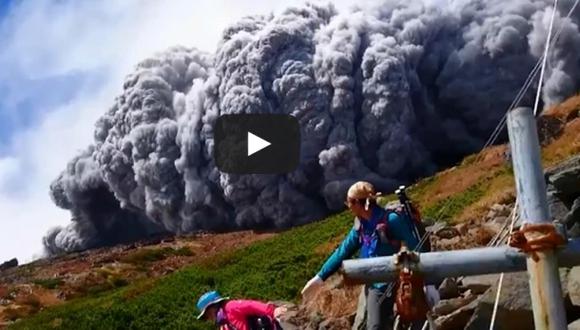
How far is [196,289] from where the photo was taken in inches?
1047

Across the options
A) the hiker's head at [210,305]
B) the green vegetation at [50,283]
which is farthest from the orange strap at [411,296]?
the green vegetation at [50,283]

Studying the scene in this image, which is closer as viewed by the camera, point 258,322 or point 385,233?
point 385,233

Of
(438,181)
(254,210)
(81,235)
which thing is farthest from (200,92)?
(438,181)

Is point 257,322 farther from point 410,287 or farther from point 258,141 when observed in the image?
point 258,141

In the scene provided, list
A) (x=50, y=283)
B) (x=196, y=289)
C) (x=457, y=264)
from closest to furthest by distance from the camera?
1. (x=457, y=264)
2. (x=196, y=289)
3. (x=50, y=283)

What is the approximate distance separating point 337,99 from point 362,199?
47.0 meters

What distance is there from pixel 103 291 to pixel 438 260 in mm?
34125

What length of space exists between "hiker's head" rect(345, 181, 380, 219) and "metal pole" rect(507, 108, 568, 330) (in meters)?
2.08

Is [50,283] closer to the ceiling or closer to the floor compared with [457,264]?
closer to the ceiling

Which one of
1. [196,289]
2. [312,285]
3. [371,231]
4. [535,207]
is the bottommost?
[312,285]

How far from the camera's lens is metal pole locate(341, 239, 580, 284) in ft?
15.6
